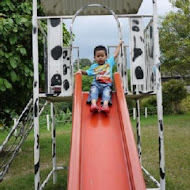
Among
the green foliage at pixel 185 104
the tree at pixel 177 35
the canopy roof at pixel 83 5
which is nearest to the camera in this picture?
the canopy roof at pixel 83 5

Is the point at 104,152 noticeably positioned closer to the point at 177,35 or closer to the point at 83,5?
the point at 83,5

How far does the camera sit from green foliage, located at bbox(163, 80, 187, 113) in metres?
23.1

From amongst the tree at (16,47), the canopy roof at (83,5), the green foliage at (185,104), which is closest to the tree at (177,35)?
the green foliage at (185,104)

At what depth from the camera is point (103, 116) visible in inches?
179

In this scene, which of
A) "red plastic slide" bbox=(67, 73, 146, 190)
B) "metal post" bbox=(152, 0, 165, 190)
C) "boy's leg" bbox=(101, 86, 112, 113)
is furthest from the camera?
"boy's leg" bbox=(101, 86, 112, 113)

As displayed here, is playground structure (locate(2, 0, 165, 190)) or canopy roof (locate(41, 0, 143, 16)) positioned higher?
canopy roof (locate(41, 0, 143, 16))

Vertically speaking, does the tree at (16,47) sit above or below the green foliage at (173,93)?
above

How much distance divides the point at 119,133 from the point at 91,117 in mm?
539

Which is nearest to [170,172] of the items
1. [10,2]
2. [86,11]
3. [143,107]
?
[86,11]

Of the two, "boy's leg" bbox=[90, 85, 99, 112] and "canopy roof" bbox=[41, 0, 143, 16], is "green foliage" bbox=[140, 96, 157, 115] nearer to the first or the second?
"canopy roof" bbox=[41, 0, 143, 16]

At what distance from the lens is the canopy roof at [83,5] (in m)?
6.73

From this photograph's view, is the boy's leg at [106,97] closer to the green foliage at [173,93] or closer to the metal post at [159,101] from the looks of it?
the metal post at [159,101]

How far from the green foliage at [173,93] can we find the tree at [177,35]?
3.12 metres

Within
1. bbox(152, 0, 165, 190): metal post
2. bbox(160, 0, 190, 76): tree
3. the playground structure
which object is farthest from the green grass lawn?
bbox(160, 0, 190, 76): tree
